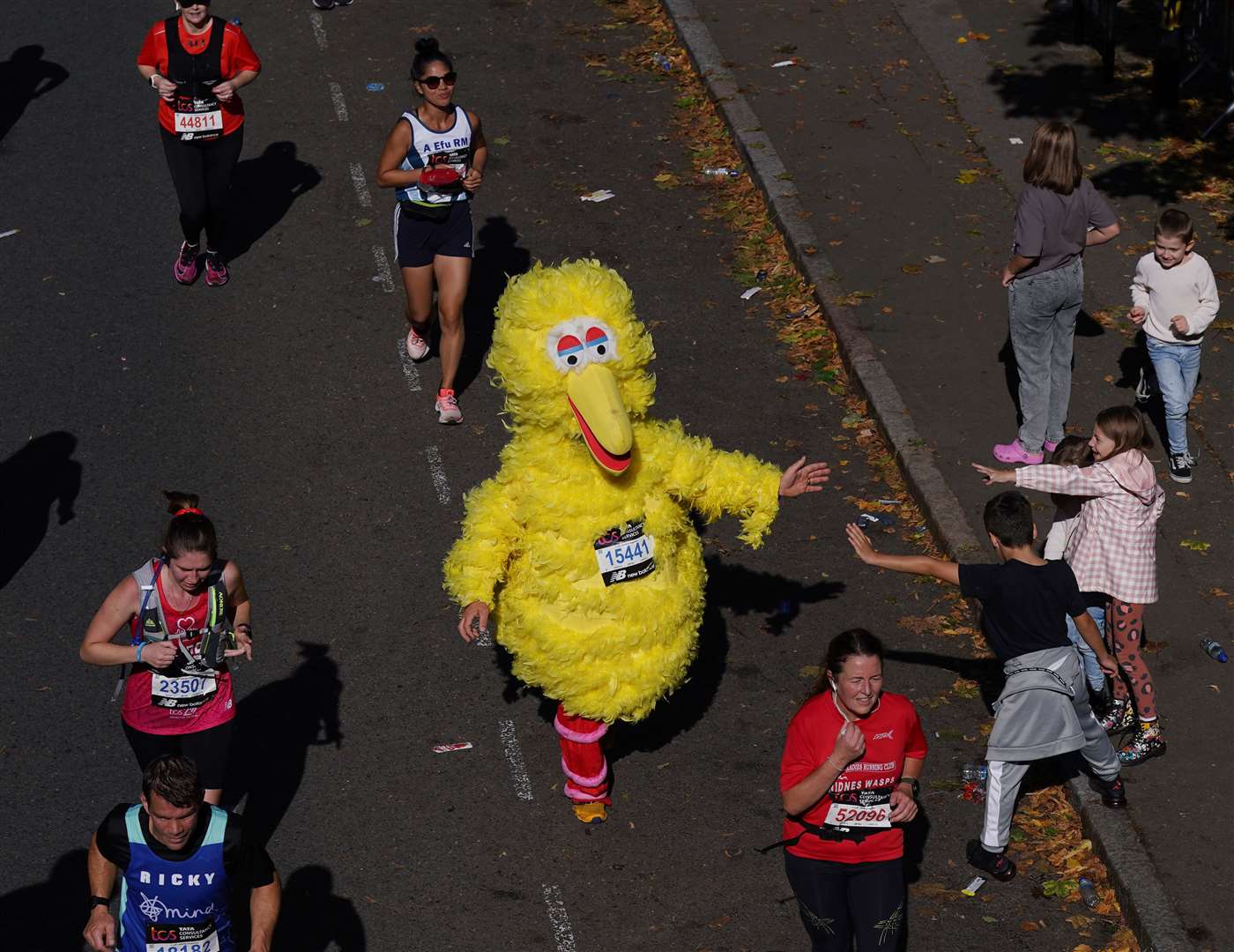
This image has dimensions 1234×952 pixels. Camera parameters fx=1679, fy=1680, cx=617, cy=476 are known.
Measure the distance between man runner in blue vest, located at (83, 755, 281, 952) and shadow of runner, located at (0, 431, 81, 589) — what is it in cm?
377

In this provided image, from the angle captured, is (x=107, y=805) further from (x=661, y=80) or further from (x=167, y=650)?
(x=661, y=80)

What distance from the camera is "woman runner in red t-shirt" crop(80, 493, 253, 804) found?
668 centimetres

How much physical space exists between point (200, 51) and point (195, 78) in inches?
7.3

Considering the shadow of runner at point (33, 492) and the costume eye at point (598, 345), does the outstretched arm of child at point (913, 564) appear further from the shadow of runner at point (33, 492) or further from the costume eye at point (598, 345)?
the shadow of runner at point (33, 492)

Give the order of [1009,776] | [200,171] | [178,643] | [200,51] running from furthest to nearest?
[200,171]
[200,51]
[1009,776]
[178,643]

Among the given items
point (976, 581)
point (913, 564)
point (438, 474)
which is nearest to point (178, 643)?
point (913, 564)

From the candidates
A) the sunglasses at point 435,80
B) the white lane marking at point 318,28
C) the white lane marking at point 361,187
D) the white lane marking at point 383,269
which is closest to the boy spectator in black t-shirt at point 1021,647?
the sunglasses at point 435,80

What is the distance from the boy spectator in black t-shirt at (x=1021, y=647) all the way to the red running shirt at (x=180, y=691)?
2.73 m

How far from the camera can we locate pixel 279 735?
8.18 m

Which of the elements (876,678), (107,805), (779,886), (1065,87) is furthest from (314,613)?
(1065,87)

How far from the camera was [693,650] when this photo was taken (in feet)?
24.7

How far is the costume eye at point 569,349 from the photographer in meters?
6.96

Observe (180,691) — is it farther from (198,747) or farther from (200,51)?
(200,51)

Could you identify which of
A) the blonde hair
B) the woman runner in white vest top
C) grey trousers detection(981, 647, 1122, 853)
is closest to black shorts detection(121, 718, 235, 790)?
grey trousers detection(981, 647, 1122, 853)
